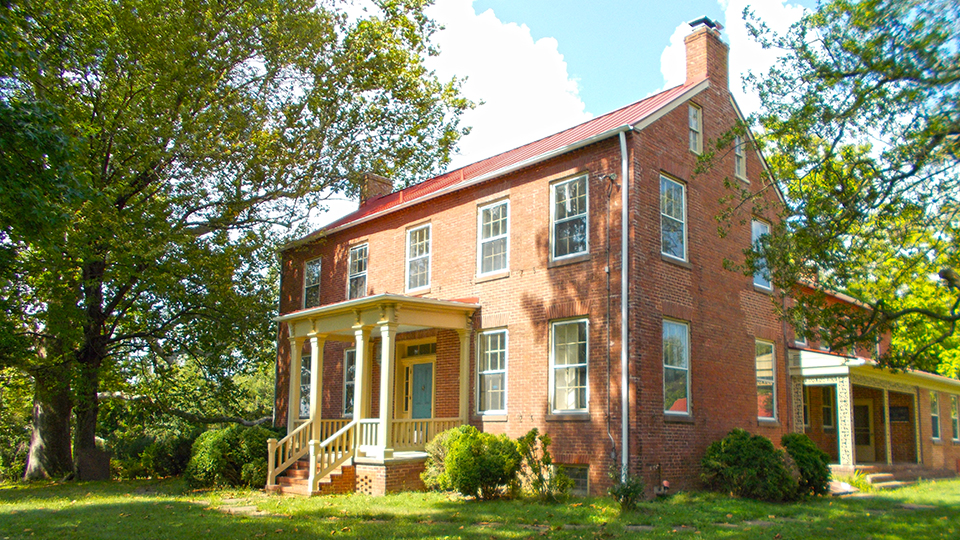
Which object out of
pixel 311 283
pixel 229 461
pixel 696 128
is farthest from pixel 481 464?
pixel 311 283

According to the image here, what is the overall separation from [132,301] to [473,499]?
516 inches

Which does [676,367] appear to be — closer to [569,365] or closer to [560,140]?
[569,365]

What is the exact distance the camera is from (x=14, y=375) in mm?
23062

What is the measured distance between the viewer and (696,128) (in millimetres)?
16828

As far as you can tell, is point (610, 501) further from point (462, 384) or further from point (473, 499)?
point (462, 384)

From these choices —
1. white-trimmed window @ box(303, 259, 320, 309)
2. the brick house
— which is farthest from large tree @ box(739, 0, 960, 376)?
white-trimmed window @ box(303, 259, 320, 309)

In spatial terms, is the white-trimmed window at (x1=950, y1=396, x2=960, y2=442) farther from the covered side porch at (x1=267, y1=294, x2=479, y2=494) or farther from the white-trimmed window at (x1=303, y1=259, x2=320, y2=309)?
the white-trimmed window at (x1=303, y1=259, x2=320, y2=309)

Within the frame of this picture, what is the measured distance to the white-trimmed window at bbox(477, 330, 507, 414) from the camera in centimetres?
1598

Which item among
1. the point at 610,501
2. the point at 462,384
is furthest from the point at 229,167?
the point at 610,501

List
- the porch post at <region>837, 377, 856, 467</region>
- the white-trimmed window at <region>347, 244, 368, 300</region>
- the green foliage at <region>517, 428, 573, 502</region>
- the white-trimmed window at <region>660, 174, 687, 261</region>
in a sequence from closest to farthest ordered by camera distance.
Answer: the green foliage at <region>517, 428, 573, 502</region> → the white-trimmed window at <region>660, 174, 687, 261</region> → the porch post at <region>837, 377, 856, 467</region> → the white-trimmed window at <region>347, 244, 368, 300</region>

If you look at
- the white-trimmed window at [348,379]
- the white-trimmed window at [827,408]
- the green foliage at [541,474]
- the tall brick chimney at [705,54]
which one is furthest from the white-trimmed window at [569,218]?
the white-trimmed window at [827,408]

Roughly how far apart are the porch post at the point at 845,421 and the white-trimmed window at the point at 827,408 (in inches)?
180

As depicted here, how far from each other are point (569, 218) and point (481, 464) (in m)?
5.38

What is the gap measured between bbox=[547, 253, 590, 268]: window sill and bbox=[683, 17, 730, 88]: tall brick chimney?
5.85 m
